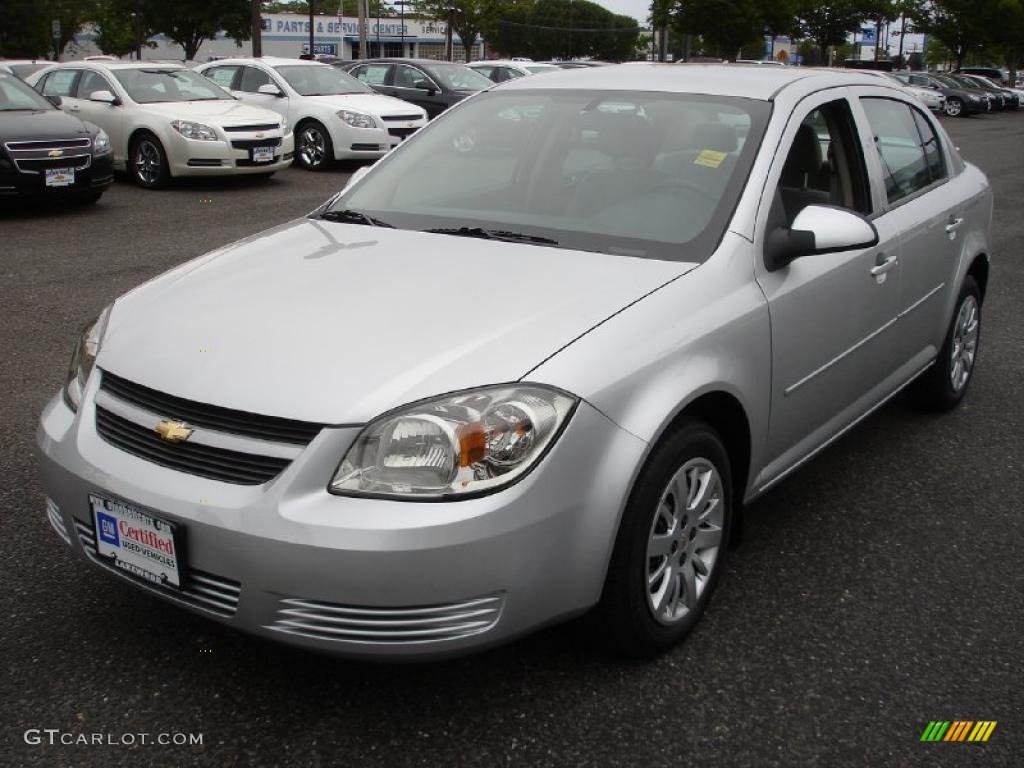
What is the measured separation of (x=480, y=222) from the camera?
3656mm

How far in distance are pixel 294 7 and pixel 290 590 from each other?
111 m

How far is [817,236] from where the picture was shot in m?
3.32

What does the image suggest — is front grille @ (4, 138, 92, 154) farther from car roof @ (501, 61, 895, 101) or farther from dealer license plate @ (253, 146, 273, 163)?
car roof @ (501, 61, 895, 101)

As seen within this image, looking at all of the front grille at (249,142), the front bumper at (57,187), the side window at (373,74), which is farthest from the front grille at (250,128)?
the side window at (373,74)

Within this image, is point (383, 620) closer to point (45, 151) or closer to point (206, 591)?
point (206, 591)

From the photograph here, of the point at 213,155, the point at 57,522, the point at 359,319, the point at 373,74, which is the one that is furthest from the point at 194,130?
the point at 359,319

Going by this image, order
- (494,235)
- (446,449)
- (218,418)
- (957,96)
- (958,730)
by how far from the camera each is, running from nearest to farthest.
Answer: (446,449) < (218,418) < (958,730) < (494,235) < (957,96)

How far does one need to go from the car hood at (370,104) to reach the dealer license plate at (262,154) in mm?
2079

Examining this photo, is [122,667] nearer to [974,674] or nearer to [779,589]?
[779,589]

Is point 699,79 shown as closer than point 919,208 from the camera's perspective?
Yes

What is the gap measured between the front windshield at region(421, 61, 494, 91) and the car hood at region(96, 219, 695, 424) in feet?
51.3

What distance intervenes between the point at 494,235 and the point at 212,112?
425 inches

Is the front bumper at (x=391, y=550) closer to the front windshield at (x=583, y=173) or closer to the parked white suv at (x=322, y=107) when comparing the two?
the front windshield at (x=583, y=173)

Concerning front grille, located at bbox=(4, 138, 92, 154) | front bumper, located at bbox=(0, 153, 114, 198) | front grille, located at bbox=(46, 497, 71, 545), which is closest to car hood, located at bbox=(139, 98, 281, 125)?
front bumper, located at bbox=(0, 153, 114, 198)
